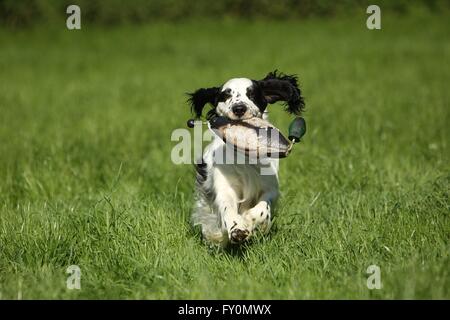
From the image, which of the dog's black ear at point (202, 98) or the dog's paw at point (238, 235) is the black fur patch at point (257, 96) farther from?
the dog's paw at point (238, 235)

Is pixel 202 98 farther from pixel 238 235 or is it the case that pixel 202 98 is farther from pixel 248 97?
pixel 238 235

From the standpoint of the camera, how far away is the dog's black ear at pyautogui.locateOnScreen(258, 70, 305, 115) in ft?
13.8

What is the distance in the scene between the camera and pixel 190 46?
16.6 m

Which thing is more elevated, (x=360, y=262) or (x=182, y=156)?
(x=182, y=156)

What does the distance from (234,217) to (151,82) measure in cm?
821

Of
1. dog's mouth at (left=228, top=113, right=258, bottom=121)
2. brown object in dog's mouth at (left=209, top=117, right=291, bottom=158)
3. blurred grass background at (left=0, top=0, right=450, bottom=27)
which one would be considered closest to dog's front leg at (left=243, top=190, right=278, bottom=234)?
brown object in dog's mouth at (left=209, top=117, right=291, bottom=158)

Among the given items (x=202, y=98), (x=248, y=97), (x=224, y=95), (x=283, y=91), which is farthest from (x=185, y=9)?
(x=248, y=97)

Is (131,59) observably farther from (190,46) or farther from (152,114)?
(152,114)

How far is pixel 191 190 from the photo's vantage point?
5195mm

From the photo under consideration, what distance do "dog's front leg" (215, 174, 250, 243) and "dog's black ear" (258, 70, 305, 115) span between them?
64 centimetres

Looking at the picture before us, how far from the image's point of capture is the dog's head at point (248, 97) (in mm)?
3883

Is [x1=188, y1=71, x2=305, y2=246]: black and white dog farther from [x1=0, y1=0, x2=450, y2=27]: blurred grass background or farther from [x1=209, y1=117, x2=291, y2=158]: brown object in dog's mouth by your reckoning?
[x1=0, y1=0, x2=450, y2=27]: blurred grass background

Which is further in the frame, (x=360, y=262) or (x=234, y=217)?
(x=234, y=217)
